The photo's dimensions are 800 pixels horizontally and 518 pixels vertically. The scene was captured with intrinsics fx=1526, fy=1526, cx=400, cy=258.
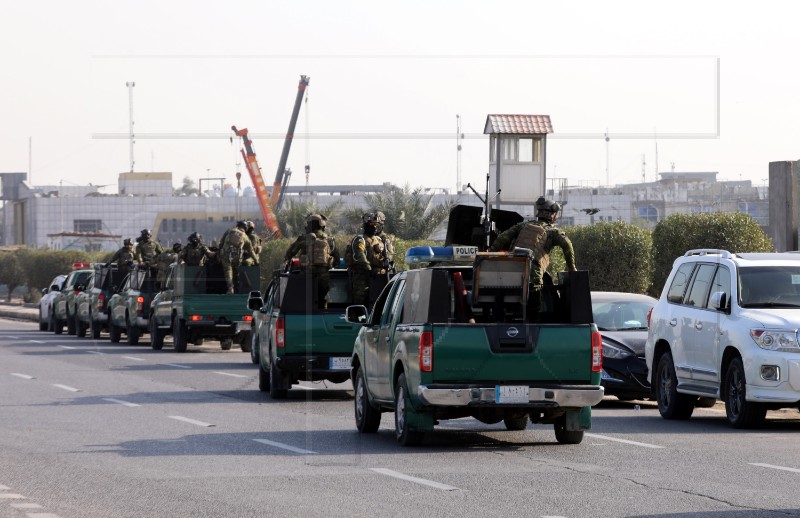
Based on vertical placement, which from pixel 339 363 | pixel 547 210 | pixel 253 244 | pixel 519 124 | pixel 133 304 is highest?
pixel 519 124

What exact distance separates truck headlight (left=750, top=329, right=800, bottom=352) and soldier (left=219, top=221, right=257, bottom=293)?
1731 cm

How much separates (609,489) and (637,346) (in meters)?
8.48

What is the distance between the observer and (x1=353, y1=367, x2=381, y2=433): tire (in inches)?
611

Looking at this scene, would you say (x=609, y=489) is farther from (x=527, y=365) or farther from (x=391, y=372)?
(x=391, y=372)

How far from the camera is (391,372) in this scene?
1462cm

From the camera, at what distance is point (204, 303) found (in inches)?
1256

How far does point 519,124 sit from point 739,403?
23973 millimetres

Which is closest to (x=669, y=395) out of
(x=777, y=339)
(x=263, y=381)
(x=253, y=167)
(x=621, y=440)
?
(x=777, y=339)

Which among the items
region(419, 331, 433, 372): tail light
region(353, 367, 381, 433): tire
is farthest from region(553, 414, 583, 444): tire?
region(353, 367, 381, 433): tire

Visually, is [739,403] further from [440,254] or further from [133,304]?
[133,304]

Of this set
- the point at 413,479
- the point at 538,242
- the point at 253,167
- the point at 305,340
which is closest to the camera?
the point at 413,479

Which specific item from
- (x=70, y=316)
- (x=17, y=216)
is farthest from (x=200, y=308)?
(x=17, y=216)

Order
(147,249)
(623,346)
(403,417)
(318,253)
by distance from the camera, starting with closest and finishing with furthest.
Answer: (403,417) → (623,346) → (318,253) → (147,249)

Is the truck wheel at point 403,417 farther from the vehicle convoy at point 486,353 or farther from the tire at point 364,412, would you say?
the tire at point 364,412
